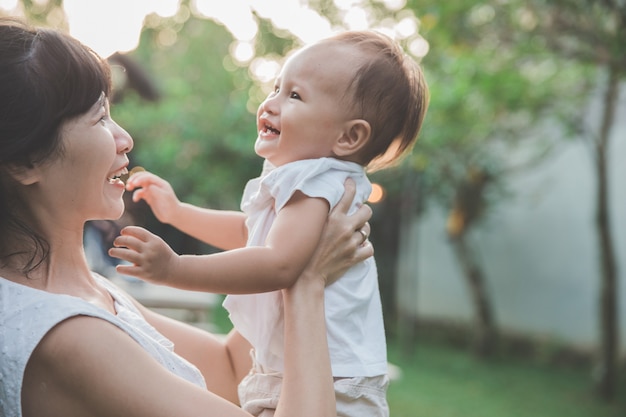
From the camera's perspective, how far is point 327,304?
4.74 feet

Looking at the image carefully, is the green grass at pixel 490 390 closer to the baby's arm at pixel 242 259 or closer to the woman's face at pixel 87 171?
the baby's arm at pixel 242 259

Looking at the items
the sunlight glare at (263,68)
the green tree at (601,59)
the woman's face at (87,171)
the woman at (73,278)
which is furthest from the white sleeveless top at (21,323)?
the sunlight glare at (263,68)

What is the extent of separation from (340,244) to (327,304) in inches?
4.8

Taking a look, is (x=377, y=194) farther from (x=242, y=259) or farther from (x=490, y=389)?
(x=242, y=259)

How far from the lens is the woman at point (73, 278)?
1.14 m

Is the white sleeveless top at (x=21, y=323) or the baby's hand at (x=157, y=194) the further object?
the baby's hand at (x=157, y=194)

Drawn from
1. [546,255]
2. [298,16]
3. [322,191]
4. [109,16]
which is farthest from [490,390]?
[322,191]

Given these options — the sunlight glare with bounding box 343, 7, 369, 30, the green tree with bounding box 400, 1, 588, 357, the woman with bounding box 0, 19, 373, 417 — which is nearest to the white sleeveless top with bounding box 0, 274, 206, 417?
the woman with bounding box 0, 19, 373, 417

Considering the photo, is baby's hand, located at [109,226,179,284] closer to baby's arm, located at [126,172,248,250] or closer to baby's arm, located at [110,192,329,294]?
baby's arm, located at [110,192,329,294]

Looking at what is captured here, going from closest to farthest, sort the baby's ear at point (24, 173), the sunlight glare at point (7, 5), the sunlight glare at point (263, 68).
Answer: the baby's ear at point (24, 173)
the sunlight glare at point (7, 5)
the sunlight glare at point (263, 68)

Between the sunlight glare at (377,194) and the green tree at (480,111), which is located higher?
the green tree at (480,111)

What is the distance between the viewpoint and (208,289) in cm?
126

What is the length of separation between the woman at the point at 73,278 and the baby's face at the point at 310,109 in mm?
185

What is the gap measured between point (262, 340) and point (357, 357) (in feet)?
0.62
